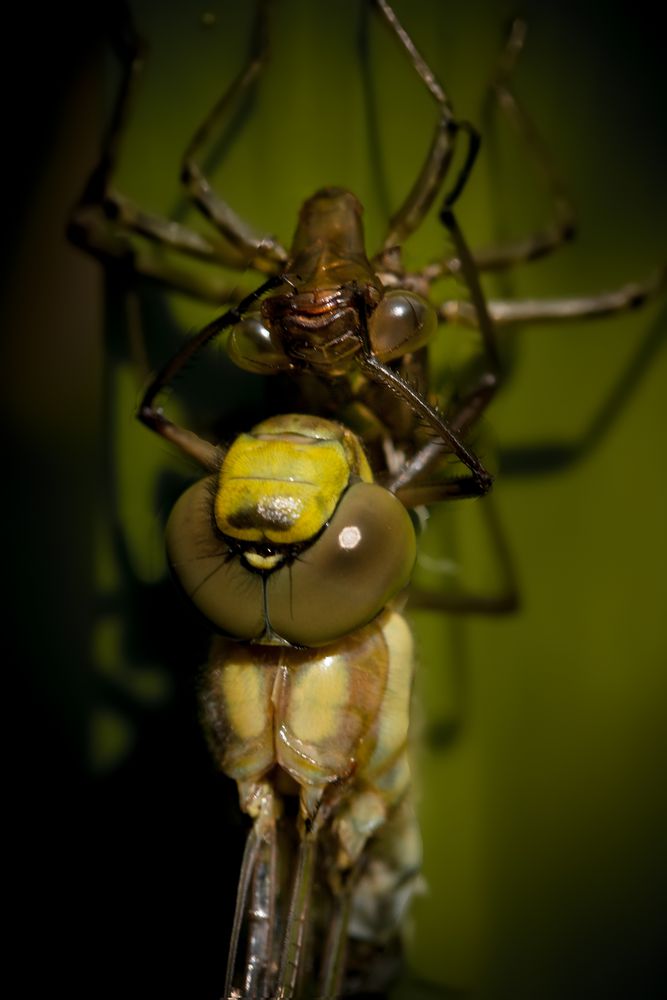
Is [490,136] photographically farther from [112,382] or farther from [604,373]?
[112,382]

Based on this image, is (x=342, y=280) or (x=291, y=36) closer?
(x=342, y=280)

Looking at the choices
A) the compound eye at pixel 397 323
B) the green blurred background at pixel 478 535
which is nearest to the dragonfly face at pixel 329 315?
the compound eye at pixel 397 323

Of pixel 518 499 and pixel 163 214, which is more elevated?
pixel 163 214

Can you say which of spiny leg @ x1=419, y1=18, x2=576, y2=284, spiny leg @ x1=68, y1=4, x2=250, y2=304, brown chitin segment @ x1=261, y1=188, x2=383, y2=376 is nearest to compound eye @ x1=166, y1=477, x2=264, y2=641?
brown chitin segment @ x1=261, y1=188, x2=383, y2=376

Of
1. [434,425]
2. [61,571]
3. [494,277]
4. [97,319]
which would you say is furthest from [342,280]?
[61,571]

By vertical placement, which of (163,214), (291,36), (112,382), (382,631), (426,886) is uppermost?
(291,36)

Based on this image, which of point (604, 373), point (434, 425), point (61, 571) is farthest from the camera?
point (61, 571)

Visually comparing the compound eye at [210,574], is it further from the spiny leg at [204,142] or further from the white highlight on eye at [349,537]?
the spiny leg at [204,142]

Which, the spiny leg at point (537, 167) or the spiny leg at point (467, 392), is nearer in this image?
the spiny leg at point (467, 392)

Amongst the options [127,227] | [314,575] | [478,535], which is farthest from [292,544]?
[127,227]
